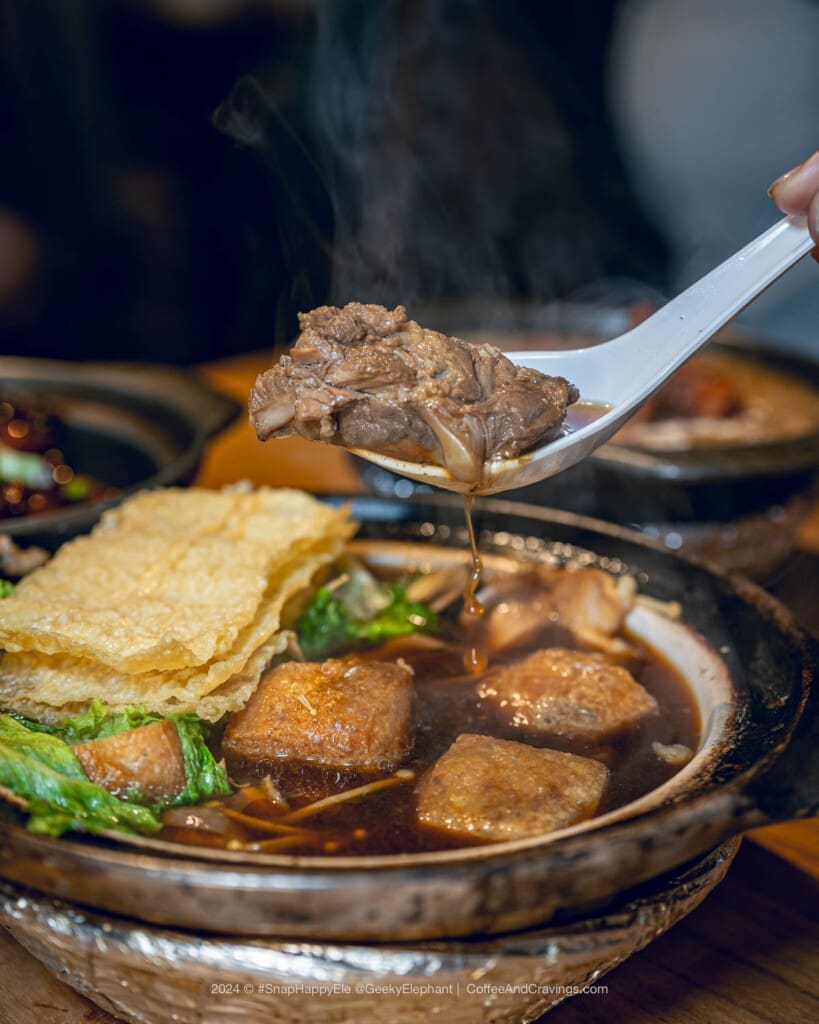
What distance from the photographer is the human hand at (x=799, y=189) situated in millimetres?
1932

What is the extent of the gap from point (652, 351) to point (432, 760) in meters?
0.99

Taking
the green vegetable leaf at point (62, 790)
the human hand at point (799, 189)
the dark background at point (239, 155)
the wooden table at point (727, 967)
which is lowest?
the wooden table at point (727, 967)

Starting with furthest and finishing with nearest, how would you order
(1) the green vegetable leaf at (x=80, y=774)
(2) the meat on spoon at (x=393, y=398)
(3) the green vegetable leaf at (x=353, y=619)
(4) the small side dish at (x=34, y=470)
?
(4) the small side dish at (x=34, y=470)
(3) the green vegetable leaf at (x=353, y=619)
(2) the meat on spoon at (x=393, y=398)
(1) the green vegetable leaf at (x=80, y=774)

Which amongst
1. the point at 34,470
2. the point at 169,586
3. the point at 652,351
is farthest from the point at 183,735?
the point at 34,470

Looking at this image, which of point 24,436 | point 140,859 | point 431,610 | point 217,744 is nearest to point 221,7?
point 24,436

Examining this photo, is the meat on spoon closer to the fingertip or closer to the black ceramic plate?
the fingertip

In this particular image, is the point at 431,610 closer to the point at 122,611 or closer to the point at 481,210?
the point at 122,611

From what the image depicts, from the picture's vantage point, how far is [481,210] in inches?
336

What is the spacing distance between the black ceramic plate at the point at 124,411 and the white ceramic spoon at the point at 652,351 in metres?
1.41

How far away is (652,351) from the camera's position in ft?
6.86

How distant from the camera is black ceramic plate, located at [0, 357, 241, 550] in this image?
10.9 ft

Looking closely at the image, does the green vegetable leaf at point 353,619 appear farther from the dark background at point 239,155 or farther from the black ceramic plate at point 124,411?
the dark background at point 239,155

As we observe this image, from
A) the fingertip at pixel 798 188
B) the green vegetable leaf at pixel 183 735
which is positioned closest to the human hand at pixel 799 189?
the fingertip at pixel 798 188

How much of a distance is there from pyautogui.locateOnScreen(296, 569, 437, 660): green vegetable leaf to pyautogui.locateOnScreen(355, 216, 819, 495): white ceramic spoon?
0.59m
